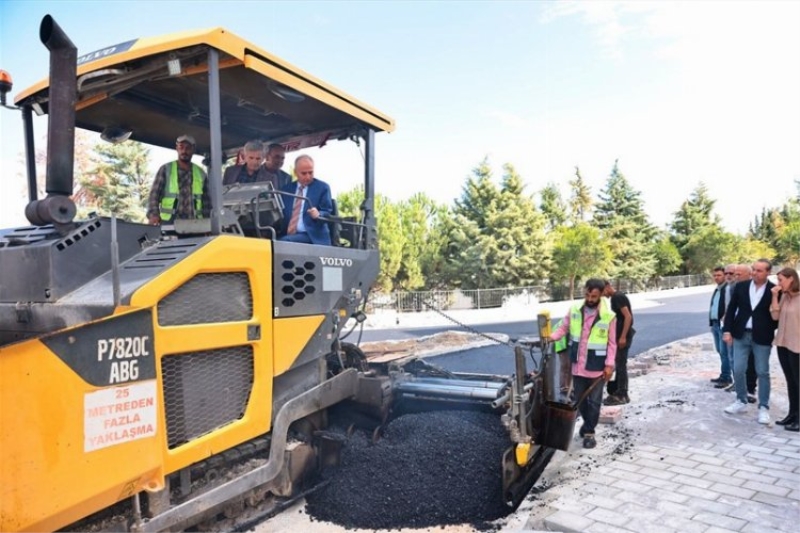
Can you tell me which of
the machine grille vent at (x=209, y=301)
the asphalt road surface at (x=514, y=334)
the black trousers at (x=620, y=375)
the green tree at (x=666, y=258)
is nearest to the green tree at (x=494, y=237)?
the asphalt road surface at (x=514, y=334)

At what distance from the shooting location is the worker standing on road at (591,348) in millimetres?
5168

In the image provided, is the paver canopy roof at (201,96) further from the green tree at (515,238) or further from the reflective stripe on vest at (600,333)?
the green tree at (515,238)

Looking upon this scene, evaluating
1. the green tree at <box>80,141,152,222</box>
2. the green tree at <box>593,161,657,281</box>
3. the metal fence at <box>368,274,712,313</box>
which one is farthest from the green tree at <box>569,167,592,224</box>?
the green tree at <box>80,141,152,222</box>

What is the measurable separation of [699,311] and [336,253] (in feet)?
69.1

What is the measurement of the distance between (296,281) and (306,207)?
2.36 ft

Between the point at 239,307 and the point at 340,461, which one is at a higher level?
the point at 239,307

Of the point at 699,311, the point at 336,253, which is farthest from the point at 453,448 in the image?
the point at 699,311

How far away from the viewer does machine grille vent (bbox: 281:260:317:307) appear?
3426 millimetres

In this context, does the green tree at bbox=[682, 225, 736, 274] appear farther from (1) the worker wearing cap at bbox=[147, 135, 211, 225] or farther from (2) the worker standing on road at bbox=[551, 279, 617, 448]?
(1) the worker wearing cap at bbox=[147, 135, 211, 225]

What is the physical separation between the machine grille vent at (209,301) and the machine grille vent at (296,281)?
30 cm

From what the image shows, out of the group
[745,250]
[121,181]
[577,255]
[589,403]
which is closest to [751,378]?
[589,403]

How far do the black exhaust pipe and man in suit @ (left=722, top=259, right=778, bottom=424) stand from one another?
21.0 ft

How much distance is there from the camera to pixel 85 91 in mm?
3377

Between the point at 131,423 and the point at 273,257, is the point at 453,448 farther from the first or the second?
the point at 131,423
